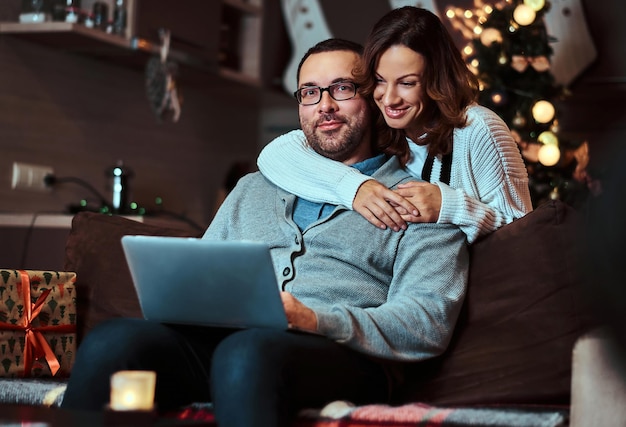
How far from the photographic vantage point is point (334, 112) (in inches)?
87.7

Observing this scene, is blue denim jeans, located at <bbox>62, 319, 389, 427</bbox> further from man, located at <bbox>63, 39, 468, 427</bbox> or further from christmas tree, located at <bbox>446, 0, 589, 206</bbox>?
christmas tree, located at <bbox>446, 0, 589, 206</bbox>

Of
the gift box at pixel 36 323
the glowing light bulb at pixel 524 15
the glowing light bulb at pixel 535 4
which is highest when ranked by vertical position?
the glowing light bulb at pixel 535 4

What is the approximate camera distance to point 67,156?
11.9 ft

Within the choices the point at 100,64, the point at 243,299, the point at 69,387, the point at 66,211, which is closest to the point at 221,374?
the point at 243,299

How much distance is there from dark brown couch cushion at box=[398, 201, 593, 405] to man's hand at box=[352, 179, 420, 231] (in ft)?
0.59

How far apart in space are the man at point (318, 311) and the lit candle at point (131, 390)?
0.78 feet

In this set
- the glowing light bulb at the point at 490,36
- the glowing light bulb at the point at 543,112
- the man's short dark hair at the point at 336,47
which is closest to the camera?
the man's short dark hair at the point at 336,47

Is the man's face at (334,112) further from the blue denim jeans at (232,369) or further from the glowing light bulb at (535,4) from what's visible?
the glowing light bulb at (535,4)

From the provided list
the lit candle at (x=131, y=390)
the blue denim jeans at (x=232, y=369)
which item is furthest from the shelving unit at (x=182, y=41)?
the lit candle at (x=131, y=390)

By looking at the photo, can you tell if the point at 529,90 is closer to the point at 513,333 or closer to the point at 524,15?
the point at 524,15

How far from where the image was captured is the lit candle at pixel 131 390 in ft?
4.70

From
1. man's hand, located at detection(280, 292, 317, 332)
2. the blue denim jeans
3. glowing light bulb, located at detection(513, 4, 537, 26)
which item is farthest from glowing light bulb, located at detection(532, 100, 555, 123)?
man's hand, located at detection(280, 292, 317, 332)

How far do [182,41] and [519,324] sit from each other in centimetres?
231

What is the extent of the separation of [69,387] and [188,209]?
2.59 meters
